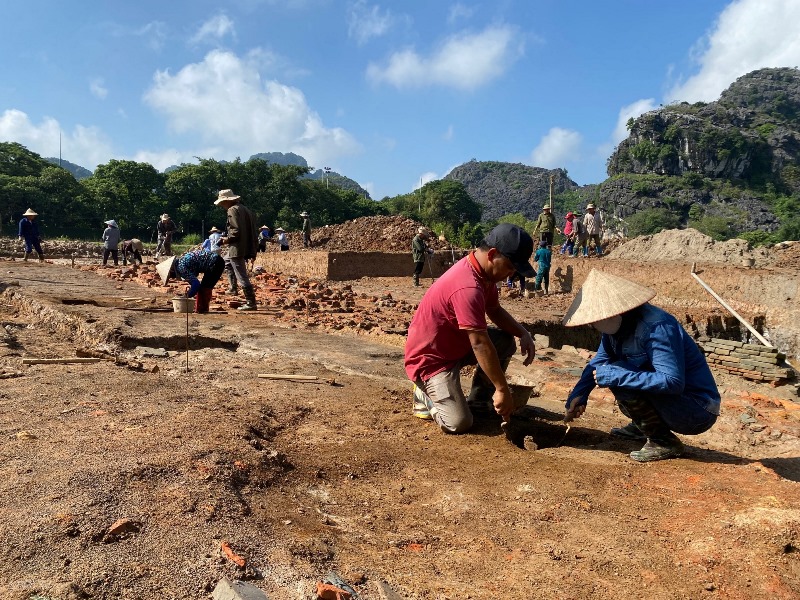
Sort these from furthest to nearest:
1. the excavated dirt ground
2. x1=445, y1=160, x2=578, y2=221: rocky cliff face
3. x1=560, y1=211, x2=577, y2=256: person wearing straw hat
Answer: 1. x1=445, y1=160, x2=578, y2=221: rocky cliff face
2. x1=560, y1=211, x2=577, y2=256: person wearing straw hat
3. the excavated dirt ground

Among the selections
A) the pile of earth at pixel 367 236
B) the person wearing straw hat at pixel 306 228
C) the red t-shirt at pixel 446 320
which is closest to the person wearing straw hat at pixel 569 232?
the pile of earth at pixel 367 236

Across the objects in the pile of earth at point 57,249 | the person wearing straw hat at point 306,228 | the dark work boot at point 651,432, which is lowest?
the dark work boot at point 651,432

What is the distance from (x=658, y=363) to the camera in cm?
284

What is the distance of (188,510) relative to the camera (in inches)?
82.9

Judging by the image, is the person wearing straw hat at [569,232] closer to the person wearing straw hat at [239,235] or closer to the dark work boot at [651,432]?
the person wearing straw hat at [239,235]

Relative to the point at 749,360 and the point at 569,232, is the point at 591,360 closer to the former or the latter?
the point at 749,360

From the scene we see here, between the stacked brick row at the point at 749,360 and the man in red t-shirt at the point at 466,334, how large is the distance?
6143 millimetres

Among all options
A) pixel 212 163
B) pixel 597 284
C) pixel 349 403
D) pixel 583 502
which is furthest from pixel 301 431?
pixel 212 163

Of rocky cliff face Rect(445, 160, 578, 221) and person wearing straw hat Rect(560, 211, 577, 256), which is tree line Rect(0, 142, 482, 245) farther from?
rocky cliff face Rect(445, 160, 578, 221)

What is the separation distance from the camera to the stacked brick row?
26.8ft

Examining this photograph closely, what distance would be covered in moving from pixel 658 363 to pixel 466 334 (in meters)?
1.02

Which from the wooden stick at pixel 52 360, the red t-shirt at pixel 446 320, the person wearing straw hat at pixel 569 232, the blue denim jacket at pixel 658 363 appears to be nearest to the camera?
the blue denim jacket at pixel 658 363

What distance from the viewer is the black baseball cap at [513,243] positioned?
3.07m

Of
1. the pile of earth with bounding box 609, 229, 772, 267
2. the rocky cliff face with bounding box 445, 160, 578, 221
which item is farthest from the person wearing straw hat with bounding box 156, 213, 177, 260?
the rocky cliff face with bounding box 445, 160, 578, 221
